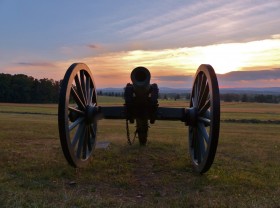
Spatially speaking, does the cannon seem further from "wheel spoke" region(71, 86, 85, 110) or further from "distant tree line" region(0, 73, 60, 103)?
"distant tree line" region(0, 73, 60, 103)

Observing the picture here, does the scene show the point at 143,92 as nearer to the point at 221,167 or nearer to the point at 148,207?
the point at 221,167

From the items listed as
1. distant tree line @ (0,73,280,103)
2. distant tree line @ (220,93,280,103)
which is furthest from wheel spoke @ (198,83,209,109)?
Answer: distant tree line @ (220,93,280,103)

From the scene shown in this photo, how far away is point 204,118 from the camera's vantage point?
802 centimetres

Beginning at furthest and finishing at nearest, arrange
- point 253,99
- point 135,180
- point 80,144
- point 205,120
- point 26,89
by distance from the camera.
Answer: point 253,99, point 26,89, point 80,144, point 205,120, point 135,180

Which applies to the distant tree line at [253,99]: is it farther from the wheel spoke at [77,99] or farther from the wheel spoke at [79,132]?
the wheel spoke at [79,132]

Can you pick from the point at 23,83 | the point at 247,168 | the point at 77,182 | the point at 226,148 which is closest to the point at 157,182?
the point at 77,182

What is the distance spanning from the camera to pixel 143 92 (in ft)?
26.2

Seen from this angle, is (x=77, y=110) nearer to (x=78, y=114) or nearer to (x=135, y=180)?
(x=78, y=114)

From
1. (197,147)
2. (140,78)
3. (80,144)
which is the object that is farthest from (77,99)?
(197,147)

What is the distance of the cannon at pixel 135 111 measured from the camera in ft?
23.1

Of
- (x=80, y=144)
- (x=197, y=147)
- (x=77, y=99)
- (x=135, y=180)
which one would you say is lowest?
(x=135, y=180)

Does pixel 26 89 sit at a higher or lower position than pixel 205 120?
higher

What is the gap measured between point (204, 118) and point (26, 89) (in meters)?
80.3

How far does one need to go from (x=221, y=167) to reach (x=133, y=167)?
1.86 m
